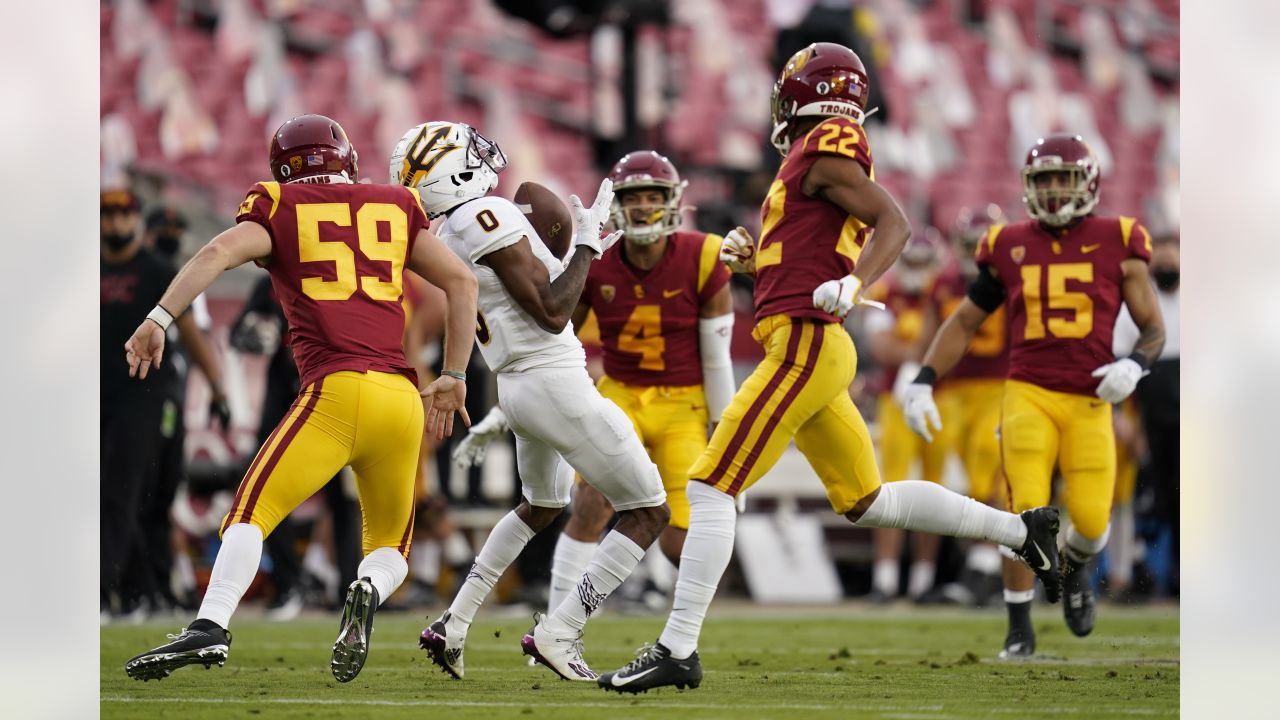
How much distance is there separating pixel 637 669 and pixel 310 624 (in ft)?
10.4

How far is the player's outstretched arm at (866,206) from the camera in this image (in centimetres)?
447

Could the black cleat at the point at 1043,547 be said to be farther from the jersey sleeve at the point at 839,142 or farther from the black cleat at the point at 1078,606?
the jersey sleeve at the point at 839,142

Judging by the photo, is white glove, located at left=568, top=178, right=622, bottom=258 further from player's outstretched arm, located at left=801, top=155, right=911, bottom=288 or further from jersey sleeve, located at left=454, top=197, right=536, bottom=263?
player's outstretched arm, located at left=801, top=155, right=911, bottom=288

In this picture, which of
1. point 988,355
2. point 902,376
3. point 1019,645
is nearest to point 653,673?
point 1019,645

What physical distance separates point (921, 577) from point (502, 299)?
4.54m

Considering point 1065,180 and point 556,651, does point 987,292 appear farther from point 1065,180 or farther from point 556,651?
point 556,651

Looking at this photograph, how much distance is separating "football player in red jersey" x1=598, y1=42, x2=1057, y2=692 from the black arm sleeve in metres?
1.33

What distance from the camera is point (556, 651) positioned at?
479cm

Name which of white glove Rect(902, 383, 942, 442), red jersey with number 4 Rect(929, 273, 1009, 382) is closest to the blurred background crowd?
red jersey with number 4 Rect(929, 273, 1009, 382)

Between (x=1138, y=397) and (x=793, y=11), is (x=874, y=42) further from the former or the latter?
(x=1138, y=397)

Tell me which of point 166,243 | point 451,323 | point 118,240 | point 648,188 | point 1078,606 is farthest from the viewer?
point 166,243

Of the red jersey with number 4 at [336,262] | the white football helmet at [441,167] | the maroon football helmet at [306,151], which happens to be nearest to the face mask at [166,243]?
the white football helmet at [441,167]

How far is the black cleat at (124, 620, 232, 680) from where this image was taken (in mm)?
3994
